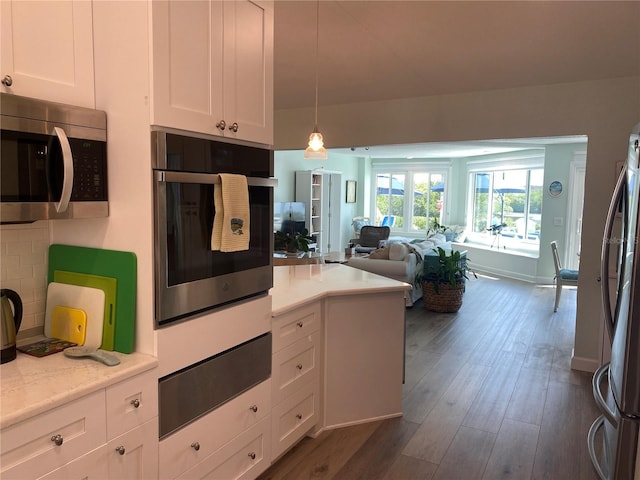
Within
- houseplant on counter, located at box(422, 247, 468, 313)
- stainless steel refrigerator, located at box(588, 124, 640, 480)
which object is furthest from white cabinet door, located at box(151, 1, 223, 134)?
houseplant on counter, located at box(422, 247, 468, 313)

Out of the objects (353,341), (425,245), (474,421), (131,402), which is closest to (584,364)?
(474,421)

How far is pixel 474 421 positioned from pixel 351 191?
8.40 m

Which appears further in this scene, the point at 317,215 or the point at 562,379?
the point at 317,215

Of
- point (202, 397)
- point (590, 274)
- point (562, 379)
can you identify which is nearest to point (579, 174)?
point (590, 274)

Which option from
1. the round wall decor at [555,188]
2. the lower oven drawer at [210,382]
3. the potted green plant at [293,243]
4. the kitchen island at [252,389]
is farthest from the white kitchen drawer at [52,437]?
the round wall decor at [555,188]

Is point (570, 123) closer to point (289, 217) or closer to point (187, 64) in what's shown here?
point (187, 64)

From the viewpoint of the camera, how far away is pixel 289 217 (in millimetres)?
8461

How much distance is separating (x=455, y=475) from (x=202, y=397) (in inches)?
57.4

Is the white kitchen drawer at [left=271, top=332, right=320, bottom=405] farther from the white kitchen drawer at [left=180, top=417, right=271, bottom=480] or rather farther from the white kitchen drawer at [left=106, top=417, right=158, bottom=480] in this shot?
the white kitchen drawer at [left=106, top=417, right=158, bottom=480]

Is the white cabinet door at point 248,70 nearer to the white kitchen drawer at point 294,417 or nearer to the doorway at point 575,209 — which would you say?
the white kitchen drawer at point 294,417

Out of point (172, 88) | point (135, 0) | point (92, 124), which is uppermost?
point (135, 0)

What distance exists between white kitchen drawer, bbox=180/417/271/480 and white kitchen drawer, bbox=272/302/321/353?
1.26ft

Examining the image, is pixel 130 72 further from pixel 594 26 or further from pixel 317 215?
pixel 317 215

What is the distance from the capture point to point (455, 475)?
2.45m
